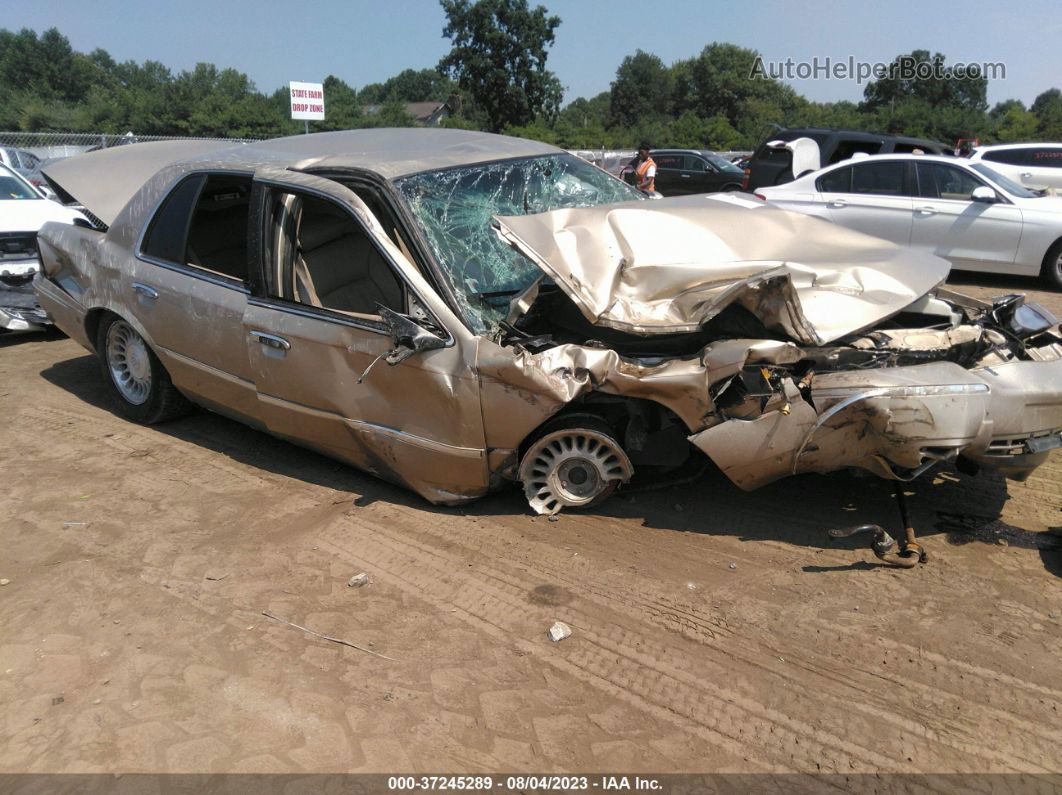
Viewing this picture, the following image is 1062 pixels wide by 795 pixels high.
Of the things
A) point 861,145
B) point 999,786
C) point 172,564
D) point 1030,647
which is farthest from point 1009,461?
point 861,145

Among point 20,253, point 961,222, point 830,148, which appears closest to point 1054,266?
point 961,222

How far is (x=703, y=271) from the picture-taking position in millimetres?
3711

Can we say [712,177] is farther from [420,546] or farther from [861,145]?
[420,546]

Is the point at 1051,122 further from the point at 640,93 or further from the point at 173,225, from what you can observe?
the point at 640,93

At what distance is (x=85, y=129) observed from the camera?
40625 mm

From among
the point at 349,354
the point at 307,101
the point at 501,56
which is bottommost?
the point at 349,354

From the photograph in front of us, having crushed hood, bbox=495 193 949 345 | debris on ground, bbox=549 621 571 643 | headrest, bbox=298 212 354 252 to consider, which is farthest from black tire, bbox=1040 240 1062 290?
debris on ground, bbox=549 621 571 643

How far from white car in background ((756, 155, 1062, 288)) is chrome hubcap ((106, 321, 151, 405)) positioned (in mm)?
6905

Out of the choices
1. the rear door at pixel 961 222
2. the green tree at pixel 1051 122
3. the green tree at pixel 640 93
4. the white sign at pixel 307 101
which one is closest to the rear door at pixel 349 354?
the rear door at pixel 961 222

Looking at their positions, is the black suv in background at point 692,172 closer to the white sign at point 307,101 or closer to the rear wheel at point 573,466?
the white sign at point 307,101

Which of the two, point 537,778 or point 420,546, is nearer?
point 537,778

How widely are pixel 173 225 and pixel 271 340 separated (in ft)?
4.44

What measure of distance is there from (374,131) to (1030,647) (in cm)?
456

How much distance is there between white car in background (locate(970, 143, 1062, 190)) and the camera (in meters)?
13.9
